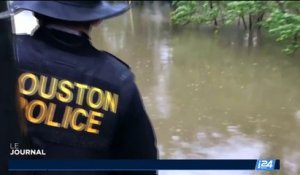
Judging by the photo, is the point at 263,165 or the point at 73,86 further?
the point at 263,165

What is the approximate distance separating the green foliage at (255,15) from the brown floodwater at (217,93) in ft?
0.85

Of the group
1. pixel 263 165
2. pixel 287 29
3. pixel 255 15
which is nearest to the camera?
pixel 263 165

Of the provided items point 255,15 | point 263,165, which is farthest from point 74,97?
point 255,15

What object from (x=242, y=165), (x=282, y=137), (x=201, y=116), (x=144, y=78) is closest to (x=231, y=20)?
(x=144, y=78)

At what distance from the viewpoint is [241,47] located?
8.70 m

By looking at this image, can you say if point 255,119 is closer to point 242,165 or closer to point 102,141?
point 242,165

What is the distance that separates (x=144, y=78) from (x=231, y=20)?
103 inches

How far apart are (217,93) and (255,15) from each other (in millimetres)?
2877

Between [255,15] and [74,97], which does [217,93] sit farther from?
[74,97]

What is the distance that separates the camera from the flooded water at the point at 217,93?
175 inches

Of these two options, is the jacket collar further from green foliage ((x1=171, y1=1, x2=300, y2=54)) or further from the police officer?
green foliage ((x1=171, y1=1, x2=300, y2=54))

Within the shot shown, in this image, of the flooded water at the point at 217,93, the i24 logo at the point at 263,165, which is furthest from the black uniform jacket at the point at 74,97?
the flooded water at the point at 217,93

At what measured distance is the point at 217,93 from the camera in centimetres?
631

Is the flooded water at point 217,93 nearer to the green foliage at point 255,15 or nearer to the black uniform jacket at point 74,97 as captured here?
the green foliage at point 255,15
